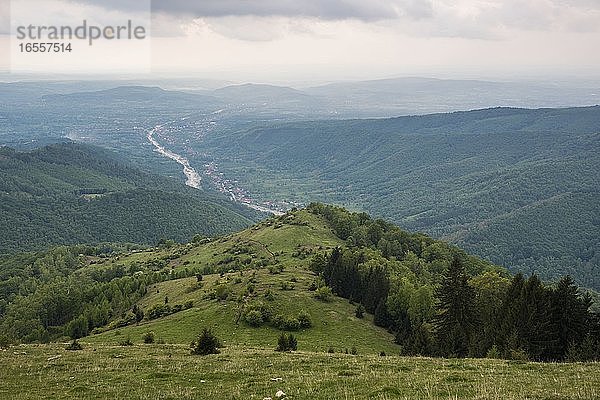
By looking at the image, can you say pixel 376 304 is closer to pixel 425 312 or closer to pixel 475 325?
pixel 425 312

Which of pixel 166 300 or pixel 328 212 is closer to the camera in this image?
pixel 166 300

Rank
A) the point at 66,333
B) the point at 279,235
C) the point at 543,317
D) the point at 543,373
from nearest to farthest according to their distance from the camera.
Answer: the point at 543,373
the point at 543,317
the point at 66,333
the point at 279,235

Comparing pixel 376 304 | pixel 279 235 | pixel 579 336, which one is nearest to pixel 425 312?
pixel 376 304

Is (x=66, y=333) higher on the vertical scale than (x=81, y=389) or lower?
lower

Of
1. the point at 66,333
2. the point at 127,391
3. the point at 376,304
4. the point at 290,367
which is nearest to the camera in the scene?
the point at 127,391

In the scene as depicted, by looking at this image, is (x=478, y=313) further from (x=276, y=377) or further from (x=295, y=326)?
(x=276, y=377)

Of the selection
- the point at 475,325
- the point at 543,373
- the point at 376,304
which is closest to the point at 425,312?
the point at 376,304

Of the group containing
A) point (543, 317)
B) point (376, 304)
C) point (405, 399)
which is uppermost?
point (405, 399)
